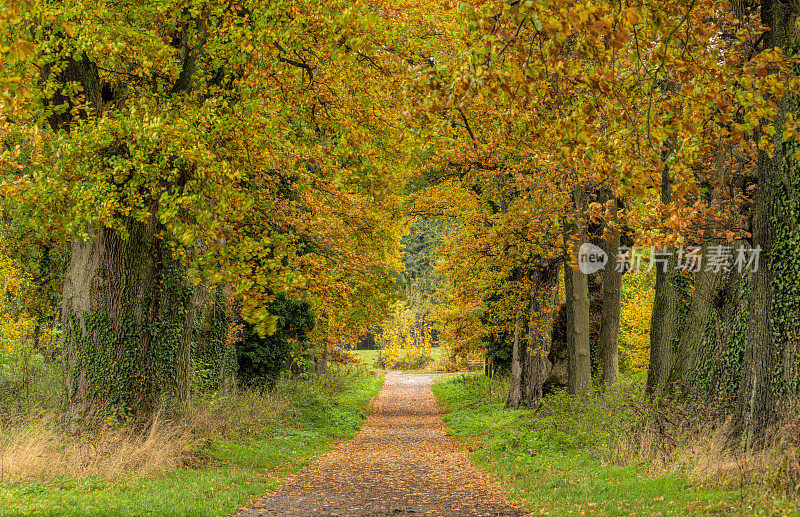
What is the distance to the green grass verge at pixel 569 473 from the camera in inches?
298

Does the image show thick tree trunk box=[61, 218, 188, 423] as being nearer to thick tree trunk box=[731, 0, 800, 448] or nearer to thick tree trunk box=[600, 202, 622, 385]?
thick tree trunk box=[731, 0, 800, 448]

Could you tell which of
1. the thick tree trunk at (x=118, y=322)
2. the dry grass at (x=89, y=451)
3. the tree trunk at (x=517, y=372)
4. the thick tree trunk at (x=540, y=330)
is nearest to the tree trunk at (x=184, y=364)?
the thick tree trunk at (x=118, y=322)

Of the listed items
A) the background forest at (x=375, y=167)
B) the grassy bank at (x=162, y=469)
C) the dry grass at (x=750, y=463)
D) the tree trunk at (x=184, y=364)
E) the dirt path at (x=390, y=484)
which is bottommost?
the dirt path at (x=390, y=484)

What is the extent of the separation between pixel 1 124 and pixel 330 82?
201 inches

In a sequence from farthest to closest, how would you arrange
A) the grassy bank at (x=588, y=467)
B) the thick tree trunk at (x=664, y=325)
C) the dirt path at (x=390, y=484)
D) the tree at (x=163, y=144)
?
the thick tree trunk at (x=664, y=325)
the tree at (x=163, y=144)
the dirt path at (x=390, y=484)
the grassy bank at (x=588, y=467)

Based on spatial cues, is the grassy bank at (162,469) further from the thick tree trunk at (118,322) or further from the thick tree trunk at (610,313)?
the thick tree trunk at (610,313)

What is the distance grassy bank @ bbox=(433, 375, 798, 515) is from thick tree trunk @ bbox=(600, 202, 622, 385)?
1.40 meters

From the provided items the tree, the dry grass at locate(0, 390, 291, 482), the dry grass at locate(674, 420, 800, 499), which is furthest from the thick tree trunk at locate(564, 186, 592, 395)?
the dry grass at locate(0, 390, 291, 482)

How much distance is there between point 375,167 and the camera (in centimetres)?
1263

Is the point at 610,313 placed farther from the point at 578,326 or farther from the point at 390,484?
the point at 390,484

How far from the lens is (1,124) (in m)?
10.4

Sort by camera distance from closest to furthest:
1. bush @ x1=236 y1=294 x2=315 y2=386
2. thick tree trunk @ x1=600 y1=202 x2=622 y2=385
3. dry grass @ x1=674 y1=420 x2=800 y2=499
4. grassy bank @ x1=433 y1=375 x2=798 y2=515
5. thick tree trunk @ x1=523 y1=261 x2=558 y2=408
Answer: dry grass @ x1=674 y1=420 x2=800 y2=499
grassy bank @ x1=433 y1=375 x2=798 y2=515
thick tree trunk @ x1=600 y1=202 x2=622 y2=385
thick tree trunk @ x1=523 y1=261 x2=558 y2=408
bush @ x1=236 y1=294 x2=315 y2=386

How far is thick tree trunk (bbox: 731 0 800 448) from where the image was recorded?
817cm

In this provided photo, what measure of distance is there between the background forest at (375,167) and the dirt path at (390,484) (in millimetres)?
1742
